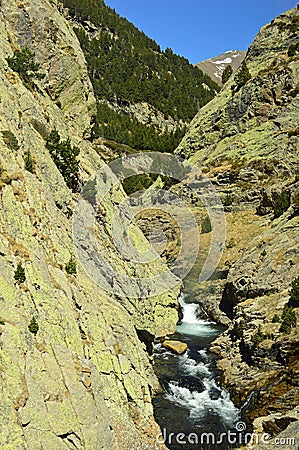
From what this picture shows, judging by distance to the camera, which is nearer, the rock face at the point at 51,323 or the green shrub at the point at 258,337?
the rock face at the point at 51,323

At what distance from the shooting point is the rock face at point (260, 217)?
24708 millimetres

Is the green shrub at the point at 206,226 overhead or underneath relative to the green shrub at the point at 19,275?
overhead

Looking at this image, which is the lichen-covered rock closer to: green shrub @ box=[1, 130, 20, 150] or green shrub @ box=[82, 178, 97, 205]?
green shrub @ box=[82, 178, 97, 205]

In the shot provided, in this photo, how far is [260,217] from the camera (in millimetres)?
55562

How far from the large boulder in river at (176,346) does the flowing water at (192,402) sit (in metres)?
0.39

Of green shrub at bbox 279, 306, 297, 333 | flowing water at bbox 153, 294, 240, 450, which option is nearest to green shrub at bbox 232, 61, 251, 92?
flowing water at bbox 153, 294, 240, 450

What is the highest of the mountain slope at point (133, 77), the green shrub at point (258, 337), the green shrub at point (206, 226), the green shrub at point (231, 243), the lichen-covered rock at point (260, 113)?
the mountain slope at point (133, 77)

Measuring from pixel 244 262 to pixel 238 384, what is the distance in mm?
16584

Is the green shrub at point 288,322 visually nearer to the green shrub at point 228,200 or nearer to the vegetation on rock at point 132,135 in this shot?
the green shrub at point 228,200

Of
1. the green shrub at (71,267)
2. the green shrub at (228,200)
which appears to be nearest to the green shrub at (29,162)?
the green shrub at (71,267)

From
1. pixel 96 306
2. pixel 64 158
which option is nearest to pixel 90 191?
pixel 64 158

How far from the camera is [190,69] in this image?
7096 inches

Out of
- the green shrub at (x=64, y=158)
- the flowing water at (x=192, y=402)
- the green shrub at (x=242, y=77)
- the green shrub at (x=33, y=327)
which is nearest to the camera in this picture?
the green shrub at (x=33, y=327)

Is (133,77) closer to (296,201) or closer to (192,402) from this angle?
(296,201)
